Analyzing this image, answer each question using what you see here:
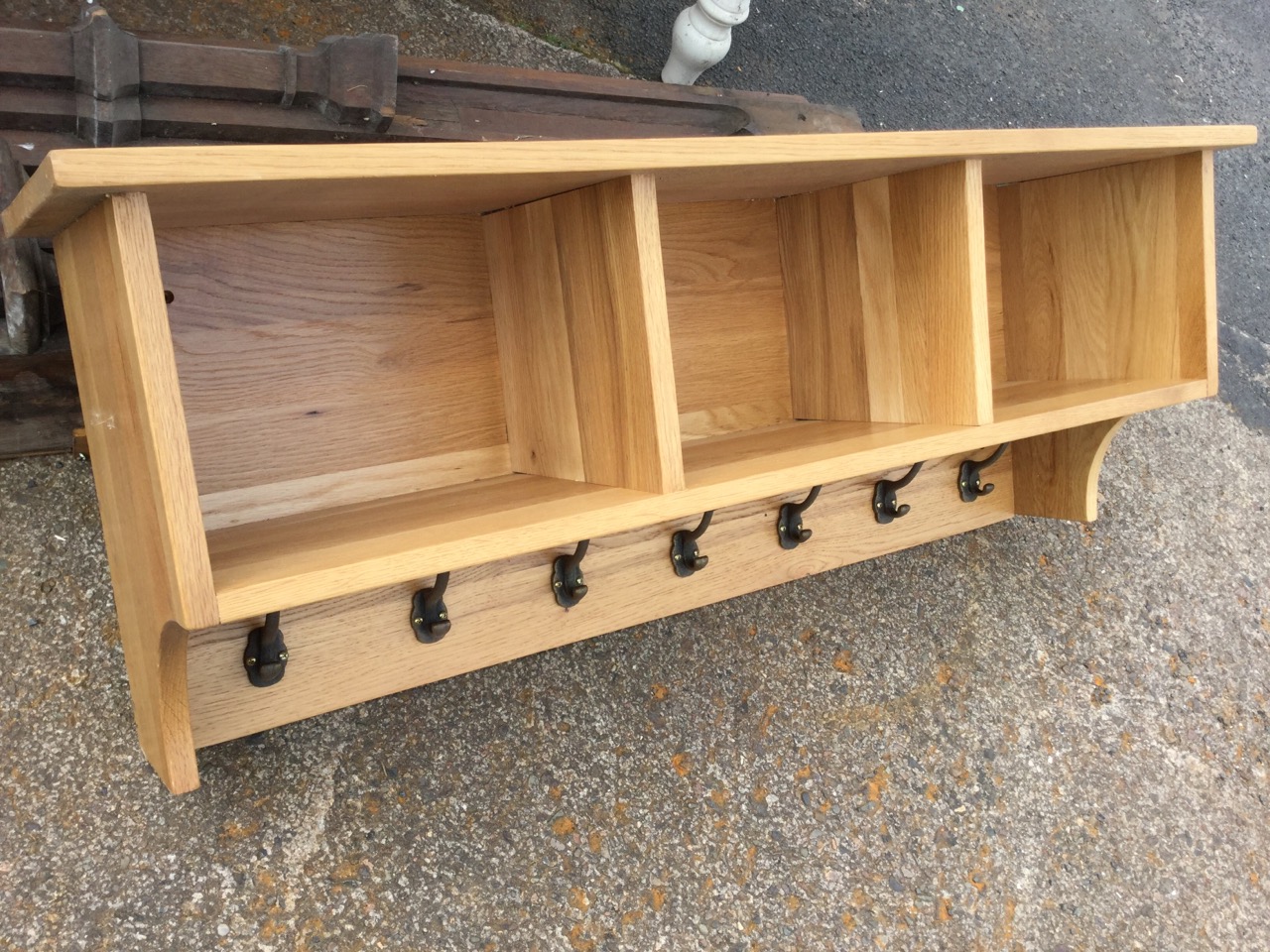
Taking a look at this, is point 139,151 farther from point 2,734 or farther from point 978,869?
point 978,869

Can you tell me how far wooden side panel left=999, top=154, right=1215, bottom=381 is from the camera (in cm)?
152

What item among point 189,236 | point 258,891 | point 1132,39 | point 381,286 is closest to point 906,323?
point 381,286

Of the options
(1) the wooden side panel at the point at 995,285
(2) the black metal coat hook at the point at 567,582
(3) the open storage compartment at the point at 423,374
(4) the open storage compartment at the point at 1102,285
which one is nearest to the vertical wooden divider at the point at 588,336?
(3) the open storage compartment at the point at 423,374

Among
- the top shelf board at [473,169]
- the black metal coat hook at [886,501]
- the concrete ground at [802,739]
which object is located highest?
the top shelf board at [473,169]

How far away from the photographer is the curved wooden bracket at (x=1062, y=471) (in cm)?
174

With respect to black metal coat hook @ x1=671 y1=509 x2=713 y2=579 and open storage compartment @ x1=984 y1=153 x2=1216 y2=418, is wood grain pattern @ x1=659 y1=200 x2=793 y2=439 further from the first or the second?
open storage compartment @ x1=984 y1=153 x2=1216 y2=418

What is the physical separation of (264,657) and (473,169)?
1.95 feet

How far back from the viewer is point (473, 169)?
2.94 feet

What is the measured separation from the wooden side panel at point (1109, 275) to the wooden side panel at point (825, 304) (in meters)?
0.46

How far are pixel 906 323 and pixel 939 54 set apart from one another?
123cm

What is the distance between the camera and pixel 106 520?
1.07 metres

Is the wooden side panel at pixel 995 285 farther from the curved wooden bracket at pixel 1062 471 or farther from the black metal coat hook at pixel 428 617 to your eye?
the black metal coat hook at pixel 428 617

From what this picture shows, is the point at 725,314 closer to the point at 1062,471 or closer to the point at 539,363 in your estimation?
the point at 539,363

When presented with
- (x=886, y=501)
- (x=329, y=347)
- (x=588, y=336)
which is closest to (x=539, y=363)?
(x=588, y=336)
